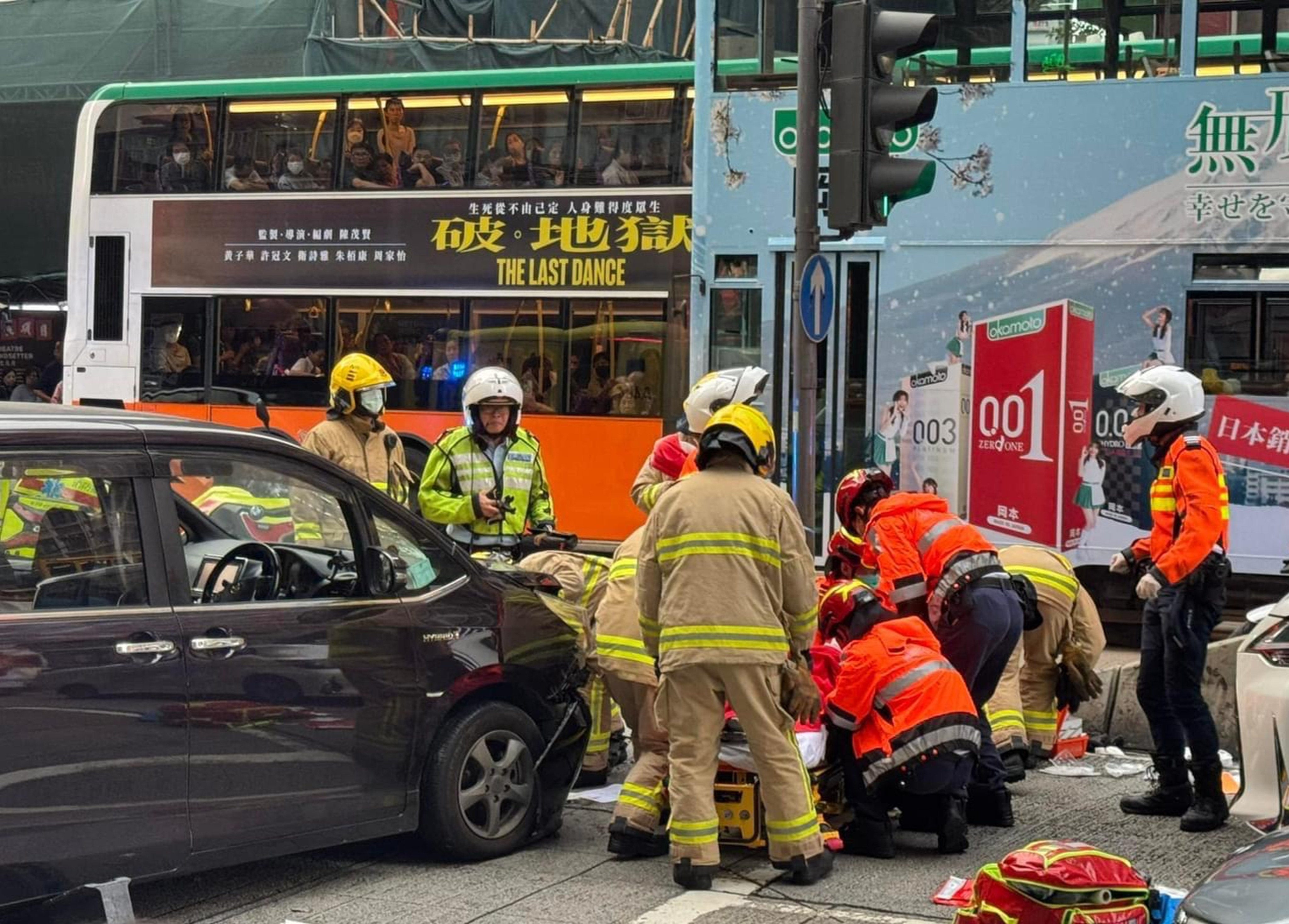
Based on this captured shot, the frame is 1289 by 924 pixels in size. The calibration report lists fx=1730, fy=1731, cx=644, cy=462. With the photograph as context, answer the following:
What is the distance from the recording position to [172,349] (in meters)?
17.4

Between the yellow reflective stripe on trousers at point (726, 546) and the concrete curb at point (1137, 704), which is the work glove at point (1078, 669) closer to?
the concrete curb at point (1137, 704)

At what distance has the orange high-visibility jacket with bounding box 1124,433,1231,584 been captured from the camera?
23.7ft

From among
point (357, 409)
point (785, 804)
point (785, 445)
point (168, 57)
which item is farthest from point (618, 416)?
point (168, 57)

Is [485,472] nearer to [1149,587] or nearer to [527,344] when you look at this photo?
[1149,587]

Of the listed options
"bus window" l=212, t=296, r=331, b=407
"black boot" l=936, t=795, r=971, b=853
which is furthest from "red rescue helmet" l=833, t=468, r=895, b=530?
"bus window" l=212, t=296, r=331, b=407

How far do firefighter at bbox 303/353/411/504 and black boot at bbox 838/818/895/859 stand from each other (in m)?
3.36

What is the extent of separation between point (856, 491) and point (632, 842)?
1.78 meters

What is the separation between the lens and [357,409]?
30.1ft

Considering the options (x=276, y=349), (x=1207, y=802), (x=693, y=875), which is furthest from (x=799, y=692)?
(x=276, y=349)

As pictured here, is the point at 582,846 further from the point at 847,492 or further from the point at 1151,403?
the point at 1151,403

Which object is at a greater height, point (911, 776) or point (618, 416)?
point (618, 416)

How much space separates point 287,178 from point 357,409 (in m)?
8.04

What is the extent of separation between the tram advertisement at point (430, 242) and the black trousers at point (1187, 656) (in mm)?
7481

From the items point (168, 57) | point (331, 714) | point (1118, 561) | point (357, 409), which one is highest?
point (168, 57)
